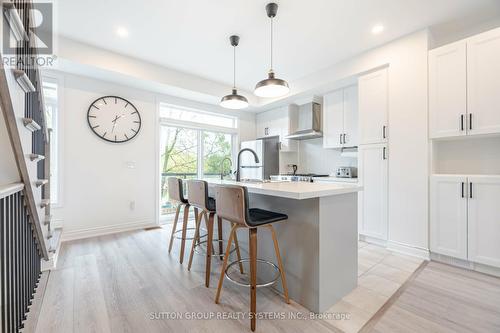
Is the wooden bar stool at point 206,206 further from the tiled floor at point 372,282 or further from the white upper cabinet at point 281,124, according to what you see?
the white upper cabinet at point 281,124

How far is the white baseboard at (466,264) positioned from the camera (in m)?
2.21

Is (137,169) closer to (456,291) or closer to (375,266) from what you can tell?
(375,266)

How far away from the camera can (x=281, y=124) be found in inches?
194

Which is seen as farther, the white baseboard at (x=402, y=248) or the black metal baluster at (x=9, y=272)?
the white baseboard at (x=402, y=248)

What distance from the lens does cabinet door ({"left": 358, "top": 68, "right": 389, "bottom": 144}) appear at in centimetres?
301

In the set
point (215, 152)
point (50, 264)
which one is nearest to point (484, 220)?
point (215, 152)

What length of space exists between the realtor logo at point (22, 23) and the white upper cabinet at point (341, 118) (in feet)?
12.6

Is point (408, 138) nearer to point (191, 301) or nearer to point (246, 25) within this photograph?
point (246, 25)

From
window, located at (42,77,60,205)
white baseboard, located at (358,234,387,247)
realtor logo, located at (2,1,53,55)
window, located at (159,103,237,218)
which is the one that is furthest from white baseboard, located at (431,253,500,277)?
window, located at (42,77,60,205)

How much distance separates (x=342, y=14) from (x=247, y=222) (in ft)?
8.22

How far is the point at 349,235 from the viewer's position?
6.07 ft

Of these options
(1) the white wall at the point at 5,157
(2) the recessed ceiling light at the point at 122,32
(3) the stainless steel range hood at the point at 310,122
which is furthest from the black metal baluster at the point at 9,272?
(3) the stainless steel range hood at the point at 310,122

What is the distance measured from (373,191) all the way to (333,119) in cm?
149

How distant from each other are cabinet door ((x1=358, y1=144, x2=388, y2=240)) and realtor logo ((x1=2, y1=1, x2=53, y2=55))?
3.53m
